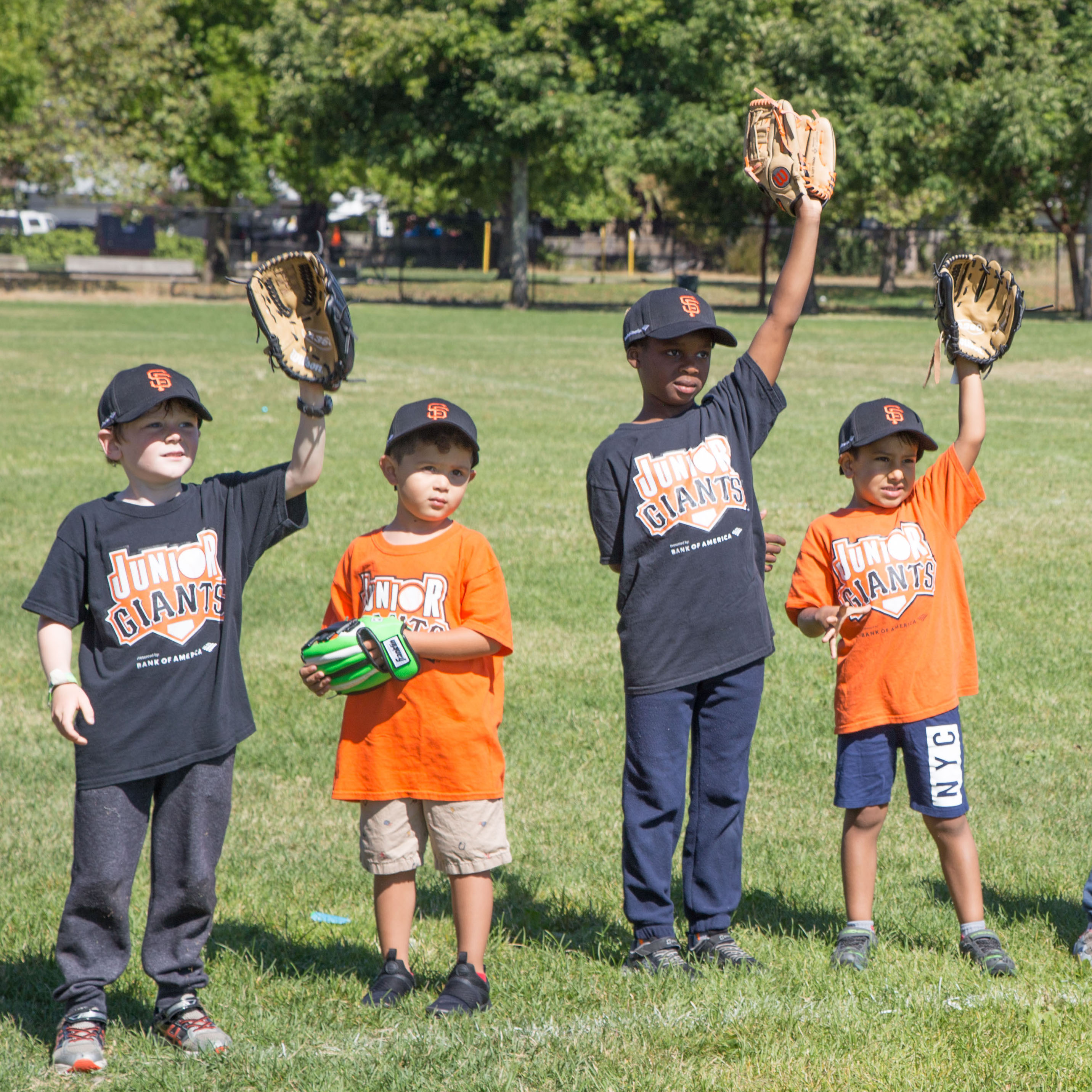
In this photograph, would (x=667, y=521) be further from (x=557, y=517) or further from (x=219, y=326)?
(x=219, y=326)

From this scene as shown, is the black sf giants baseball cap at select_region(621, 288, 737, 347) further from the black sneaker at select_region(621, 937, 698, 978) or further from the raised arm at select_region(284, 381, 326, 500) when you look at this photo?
the black sneaker at select_region(621, 937, 698, 978)

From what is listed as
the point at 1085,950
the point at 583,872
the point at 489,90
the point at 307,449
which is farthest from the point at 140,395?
the point at 489,90

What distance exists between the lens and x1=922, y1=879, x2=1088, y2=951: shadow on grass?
420 cm

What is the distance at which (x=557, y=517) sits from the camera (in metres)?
10.8

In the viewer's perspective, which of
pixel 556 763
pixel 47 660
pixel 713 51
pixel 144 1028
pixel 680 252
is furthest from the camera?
pixel 680 252

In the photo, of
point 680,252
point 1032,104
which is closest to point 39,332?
point 1032,104

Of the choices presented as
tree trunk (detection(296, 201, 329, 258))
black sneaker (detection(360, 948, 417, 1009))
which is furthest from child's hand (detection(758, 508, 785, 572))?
tree trunk (detection(296, 201, 329, 258))

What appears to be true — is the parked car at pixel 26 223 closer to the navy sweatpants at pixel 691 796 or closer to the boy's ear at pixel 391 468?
the boy's ear at pixel 391 468

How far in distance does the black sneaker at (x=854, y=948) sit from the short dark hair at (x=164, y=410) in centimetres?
233

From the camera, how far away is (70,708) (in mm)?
3242

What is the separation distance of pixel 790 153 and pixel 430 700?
6.14ft

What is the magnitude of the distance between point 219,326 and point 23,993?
27827 mm

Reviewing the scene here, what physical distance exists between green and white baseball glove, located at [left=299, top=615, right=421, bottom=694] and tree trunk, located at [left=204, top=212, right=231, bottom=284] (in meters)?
43.0

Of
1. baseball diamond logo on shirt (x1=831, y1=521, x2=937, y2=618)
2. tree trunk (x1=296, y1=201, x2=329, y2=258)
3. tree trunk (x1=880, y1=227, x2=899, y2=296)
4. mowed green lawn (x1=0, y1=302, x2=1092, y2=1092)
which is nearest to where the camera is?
mowed green lawn (x1=0, y1=302, x2=1092, y2=1092)
